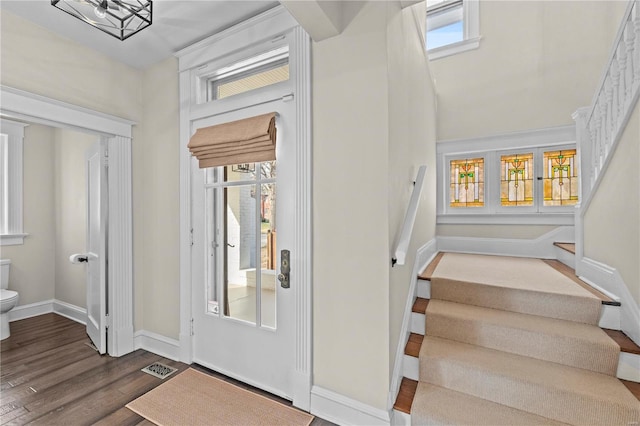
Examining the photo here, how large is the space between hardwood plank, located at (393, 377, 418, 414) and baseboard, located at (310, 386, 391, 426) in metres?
0.09

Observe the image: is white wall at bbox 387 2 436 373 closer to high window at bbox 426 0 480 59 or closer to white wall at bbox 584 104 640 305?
white wall at bbox 584 104 640 305

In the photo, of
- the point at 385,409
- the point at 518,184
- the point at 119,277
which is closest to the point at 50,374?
the point at 119,277

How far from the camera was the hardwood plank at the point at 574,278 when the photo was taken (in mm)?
1778

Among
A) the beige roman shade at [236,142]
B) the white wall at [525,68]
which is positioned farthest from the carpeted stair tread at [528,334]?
the white wall at [525,68]

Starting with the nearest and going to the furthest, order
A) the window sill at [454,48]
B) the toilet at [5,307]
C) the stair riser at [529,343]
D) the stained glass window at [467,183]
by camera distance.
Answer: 1. the stair riser at [529,343]
2. the toilet at [5,307]
3. the window sill at [454,48]
4. the stained glass window at [467,183]

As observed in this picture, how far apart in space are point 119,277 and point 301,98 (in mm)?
2224

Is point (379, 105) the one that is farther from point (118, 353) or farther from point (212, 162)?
point (118, 353)

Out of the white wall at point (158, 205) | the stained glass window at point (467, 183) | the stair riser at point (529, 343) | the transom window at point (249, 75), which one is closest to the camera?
the stair riser at point (529, 343)

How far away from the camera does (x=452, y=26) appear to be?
400cm

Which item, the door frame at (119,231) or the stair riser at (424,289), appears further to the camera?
the door frame at (119,231)

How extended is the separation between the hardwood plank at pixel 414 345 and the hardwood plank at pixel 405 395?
17 cm

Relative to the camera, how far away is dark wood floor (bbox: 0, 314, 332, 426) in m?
1.71

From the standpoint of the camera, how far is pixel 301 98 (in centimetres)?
179

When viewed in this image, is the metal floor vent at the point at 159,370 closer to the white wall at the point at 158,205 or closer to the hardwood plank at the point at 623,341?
the white wall at the point at 158,205
